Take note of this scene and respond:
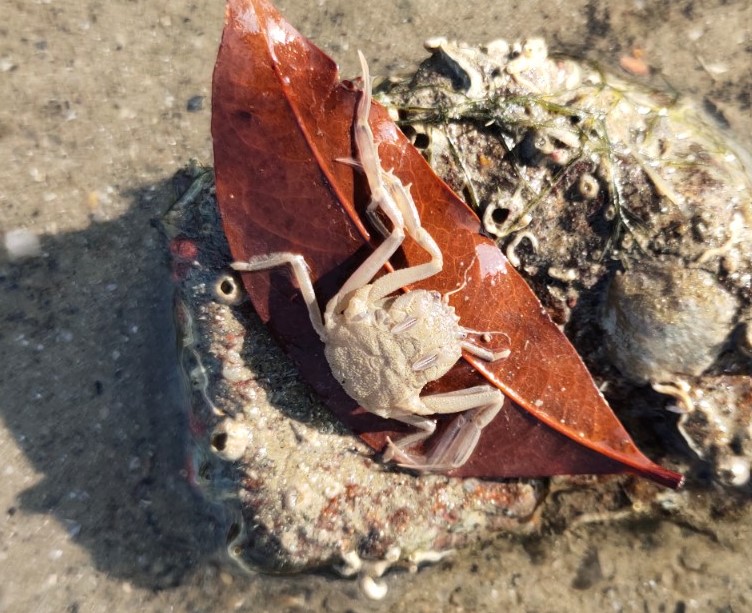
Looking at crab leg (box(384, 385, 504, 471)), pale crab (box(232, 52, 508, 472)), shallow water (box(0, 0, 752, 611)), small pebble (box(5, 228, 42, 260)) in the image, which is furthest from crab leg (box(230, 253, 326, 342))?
small pebble (box(5, 228, 42, 260))

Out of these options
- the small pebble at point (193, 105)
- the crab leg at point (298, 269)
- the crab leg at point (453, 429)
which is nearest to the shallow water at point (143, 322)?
the small pebble at point (193, 105)

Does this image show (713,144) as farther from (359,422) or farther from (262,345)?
(262,345)

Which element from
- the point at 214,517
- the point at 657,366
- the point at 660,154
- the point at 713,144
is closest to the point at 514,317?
the point at 657,366

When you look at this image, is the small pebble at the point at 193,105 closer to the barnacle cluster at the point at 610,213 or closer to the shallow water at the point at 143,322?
the shallow water at the point at 143,322

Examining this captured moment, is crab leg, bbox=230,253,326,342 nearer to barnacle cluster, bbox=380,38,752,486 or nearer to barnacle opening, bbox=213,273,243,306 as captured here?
barnacle opening, bbox=213,273,243,306

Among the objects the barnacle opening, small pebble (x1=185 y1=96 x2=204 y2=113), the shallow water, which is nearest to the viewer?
the barnacle opening

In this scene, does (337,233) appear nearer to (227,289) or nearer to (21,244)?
(227,289)

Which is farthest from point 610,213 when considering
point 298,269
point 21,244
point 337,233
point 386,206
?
point 21,244

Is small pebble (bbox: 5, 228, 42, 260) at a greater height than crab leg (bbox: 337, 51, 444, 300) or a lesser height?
lesser
